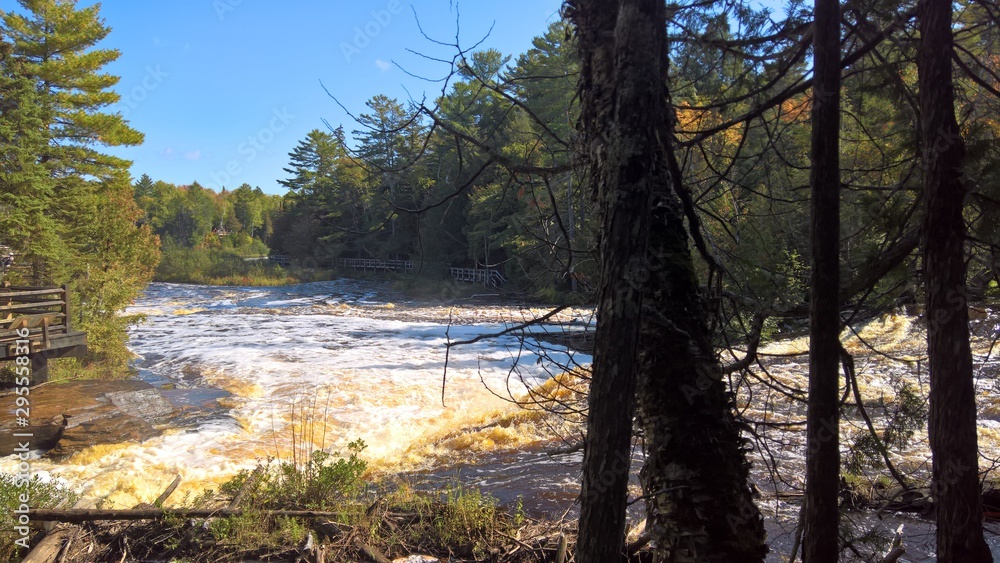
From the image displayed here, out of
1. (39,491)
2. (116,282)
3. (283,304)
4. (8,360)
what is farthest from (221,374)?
(283,304)

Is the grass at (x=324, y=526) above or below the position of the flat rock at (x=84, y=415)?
above

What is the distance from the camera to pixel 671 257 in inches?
94.7

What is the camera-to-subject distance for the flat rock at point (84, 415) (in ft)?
31.5

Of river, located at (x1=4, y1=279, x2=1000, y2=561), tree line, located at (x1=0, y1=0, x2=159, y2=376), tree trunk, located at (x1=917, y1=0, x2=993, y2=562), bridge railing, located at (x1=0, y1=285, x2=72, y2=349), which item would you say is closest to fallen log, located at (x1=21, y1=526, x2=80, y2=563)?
river, located at (x1=4, y1=279, x2=1000, y2=561)

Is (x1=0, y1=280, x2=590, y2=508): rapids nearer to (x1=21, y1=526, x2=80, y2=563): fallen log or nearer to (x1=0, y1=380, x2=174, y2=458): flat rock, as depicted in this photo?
(x1=0, y1=380, x2=174, y2=458): flat rock

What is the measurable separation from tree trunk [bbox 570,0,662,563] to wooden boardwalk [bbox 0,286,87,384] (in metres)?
14.2

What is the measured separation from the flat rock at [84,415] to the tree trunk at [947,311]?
36.2ft

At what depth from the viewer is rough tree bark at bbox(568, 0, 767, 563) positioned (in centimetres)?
179

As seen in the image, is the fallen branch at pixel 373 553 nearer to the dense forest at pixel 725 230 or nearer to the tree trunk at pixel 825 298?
the dense forest at pixel 725 230

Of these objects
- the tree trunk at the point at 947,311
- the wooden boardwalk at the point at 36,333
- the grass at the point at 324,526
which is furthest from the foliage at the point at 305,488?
the wooden boardwalk at the point at 36,333

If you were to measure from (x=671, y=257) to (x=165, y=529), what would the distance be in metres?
4.90

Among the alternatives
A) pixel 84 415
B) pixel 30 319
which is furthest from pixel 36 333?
pixel 84 415

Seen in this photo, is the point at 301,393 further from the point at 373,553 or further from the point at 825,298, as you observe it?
the point at 825,298

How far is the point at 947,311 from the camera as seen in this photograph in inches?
117
